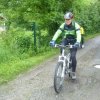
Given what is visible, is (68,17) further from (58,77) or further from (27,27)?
(27,27)

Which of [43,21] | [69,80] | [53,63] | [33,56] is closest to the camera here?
[69,80]

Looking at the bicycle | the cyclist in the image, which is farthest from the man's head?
the bicycle

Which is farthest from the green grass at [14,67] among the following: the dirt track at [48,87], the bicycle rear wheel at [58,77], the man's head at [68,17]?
the man's head at [68,17]

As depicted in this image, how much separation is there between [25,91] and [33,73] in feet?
7.19

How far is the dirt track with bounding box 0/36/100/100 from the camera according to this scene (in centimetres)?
812

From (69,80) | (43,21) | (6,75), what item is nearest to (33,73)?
(6,75)

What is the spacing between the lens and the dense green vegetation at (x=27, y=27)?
13.1 meters

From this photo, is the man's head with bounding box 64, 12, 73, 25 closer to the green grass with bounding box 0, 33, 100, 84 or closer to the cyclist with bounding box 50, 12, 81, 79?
the cyclist with bounding box 50, 12, 81, 79

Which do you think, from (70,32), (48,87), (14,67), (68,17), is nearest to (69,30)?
(70,32)

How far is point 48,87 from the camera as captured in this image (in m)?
8.97

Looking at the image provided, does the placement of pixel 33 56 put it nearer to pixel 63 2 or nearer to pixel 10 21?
pixel 10 21

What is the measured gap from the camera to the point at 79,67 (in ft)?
39.2

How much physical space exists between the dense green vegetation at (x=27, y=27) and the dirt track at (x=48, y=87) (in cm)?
109

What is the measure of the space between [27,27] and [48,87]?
7706 mm
